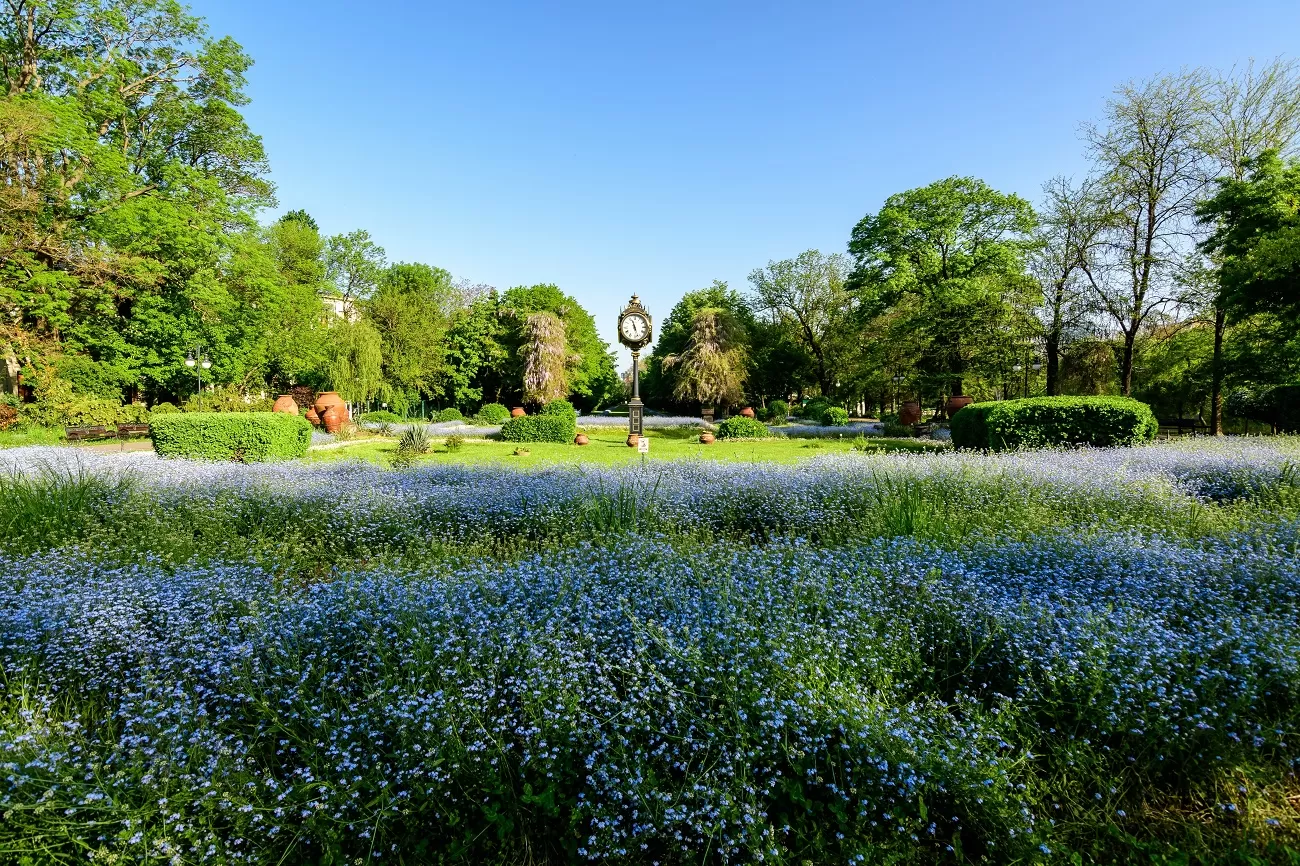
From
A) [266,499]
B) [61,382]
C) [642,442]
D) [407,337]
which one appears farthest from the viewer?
[407,337]

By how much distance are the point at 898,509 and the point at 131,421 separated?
88.4 ft

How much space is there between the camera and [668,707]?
8.25ft

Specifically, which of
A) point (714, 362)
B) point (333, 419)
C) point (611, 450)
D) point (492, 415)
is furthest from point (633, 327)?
point (714, 362)

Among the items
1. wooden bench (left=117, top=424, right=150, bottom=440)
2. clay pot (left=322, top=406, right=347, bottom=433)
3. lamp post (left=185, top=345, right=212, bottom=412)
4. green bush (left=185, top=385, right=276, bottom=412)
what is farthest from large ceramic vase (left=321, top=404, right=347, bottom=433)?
wooden bench (left=117, top=424, right=150, bottom=440)

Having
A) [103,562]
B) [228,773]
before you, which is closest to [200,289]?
[103,562]

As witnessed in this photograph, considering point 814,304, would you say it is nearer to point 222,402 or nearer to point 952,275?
point 952,275

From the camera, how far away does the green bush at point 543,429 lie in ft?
67.6

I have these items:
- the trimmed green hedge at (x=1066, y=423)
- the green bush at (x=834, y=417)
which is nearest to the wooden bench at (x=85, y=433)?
the trimmed green hedge at (x=1066, y=423)

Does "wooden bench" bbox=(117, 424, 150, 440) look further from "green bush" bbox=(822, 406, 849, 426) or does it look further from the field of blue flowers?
"green bush" bbox=(822, 406, 849, 426)

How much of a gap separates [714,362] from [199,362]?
26.0m

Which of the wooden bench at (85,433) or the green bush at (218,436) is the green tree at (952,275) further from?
the wooden bench at (85,433)

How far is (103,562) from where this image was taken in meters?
4.40

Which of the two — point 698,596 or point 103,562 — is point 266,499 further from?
point 698,596

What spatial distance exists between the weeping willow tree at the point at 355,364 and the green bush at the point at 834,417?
2323 cm
